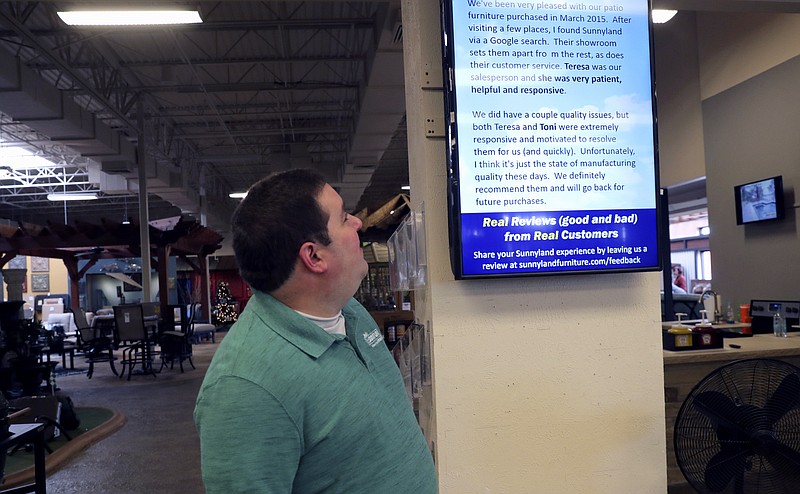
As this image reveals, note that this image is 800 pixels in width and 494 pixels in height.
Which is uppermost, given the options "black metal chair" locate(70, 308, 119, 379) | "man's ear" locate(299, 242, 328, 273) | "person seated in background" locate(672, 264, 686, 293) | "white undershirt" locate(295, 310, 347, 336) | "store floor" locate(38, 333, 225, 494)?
"man's ear" locate(299, 242, 328, 273)

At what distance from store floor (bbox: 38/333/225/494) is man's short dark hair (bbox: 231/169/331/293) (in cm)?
404

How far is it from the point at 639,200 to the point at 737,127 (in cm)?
532

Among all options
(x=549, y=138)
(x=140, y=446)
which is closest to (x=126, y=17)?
(x=140, y=446)

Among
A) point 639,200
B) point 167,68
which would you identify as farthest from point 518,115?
point 167,68

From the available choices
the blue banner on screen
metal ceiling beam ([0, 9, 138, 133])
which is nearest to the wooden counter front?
the blue banner on screen

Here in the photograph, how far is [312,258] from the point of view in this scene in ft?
3.68

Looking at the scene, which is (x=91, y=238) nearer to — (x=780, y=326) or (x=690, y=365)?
(x=690, y=365)

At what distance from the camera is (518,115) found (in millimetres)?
1954

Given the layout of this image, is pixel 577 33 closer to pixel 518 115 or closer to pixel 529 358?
pixel 518 115

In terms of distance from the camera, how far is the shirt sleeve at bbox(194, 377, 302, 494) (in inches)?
36.5

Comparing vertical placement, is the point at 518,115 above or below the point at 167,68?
below

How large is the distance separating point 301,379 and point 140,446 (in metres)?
5.61

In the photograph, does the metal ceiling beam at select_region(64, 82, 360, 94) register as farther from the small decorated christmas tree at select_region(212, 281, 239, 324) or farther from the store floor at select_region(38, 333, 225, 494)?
the small decorated christmas tree at select_region(212, 281, 239, 324)

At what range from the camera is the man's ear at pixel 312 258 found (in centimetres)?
111
